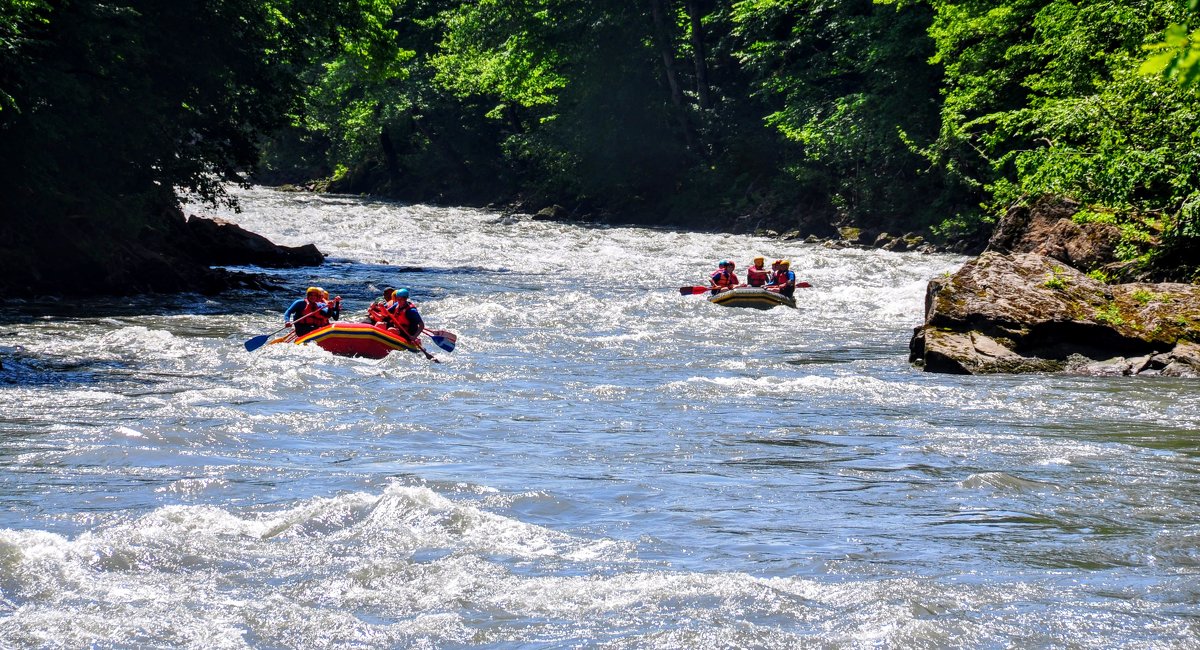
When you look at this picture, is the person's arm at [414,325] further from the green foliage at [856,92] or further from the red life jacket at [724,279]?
the green foliage at [856,92]

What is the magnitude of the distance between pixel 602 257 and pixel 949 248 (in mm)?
8394

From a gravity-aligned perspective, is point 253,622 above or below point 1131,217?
below

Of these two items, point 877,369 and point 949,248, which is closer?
point 877,369

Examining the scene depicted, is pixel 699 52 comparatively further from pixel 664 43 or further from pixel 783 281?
pixel 783 281

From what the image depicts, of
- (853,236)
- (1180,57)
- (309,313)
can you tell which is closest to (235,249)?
(309,313)

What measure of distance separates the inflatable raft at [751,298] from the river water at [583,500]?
515 cm

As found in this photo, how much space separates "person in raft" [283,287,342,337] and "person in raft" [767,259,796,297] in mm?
8160

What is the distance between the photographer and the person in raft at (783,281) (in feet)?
72.5

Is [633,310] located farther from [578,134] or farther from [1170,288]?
[578,134]

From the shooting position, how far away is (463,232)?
128 ft

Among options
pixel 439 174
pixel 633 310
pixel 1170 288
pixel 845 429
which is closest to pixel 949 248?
pixel 633 310

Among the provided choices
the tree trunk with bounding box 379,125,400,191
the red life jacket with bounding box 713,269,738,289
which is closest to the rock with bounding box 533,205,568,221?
the tree trunk with bounding box 379,125,400,191

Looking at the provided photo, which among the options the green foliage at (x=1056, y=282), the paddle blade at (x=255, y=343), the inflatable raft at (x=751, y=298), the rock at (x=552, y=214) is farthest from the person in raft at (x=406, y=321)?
the rock at (x=552, y=214)

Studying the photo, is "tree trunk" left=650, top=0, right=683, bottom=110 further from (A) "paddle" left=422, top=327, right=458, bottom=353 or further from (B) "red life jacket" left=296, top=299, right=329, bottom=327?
(A) "paddle" left=422, top=327, right=458, bottom=353
